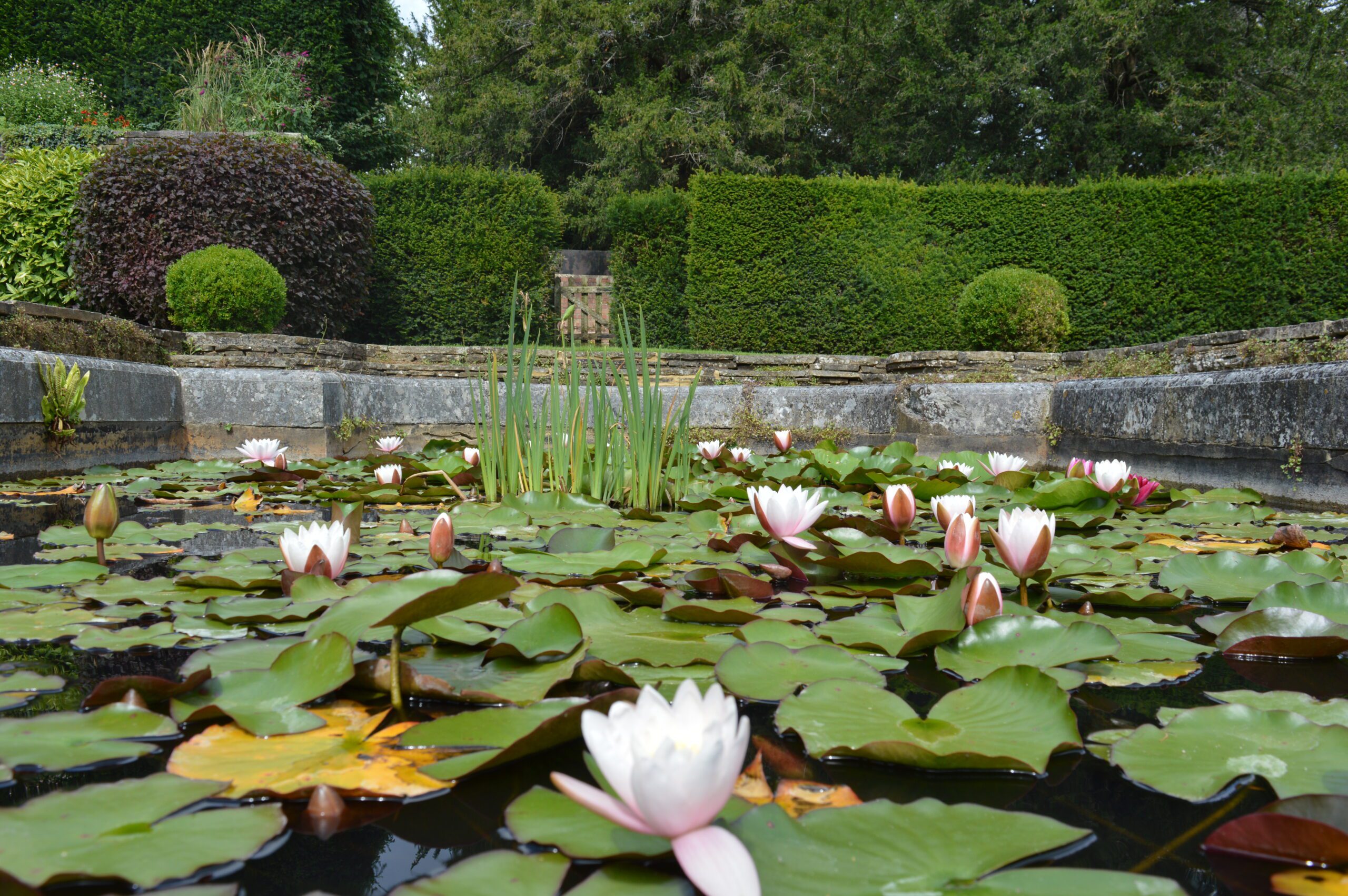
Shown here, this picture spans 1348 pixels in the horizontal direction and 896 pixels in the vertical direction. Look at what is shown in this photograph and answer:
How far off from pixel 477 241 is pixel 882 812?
8066 mm

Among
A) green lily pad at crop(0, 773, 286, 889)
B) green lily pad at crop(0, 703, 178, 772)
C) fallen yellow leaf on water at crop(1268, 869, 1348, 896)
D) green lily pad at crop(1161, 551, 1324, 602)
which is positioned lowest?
green lily pad at crop(1161, 551, 1324, 602)

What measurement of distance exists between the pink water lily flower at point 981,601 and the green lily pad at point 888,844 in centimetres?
44

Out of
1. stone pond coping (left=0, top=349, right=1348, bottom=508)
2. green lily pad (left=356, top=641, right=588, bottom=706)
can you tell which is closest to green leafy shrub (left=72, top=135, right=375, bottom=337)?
stone pond coping (left=0, top=349, right=1348, bottom=508)

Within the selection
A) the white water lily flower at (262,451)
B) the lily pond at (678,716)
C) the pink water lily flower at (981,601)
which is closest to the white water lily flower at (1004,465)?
the lily pond at (678,716)

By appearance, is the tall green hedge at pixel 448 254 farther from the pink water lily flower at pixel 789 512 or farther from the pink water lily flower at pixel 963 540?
the pink water lily flower at pixel 963 540

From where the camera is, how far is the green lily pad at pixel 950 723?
25.6 inches

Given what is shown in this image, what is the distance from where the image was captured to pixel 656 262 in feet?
27.9

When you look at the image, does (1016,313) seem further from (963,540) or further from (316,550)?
(316,550)

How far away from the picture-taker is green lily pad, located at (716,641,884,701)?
0.81 metres

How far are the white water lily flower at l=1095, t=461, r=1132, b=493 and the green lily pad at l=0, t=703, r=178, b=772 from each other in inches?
75.9

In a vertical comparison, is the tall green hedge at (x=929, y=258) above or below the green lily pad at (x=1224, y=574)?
above

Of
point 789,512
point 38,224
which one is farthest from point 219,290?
point 789,512

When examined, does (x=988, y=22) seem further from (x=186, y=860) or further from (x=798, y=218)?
(x=186, y=860)

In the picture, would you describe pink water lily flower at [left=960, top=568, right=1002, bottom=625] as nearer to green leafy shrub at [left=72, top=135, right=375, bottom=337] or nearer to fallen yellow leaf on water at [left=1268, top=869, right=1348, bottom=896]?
fallen yellow leaf on water at [left=1268, top=869, right=1348, bottom=896]
